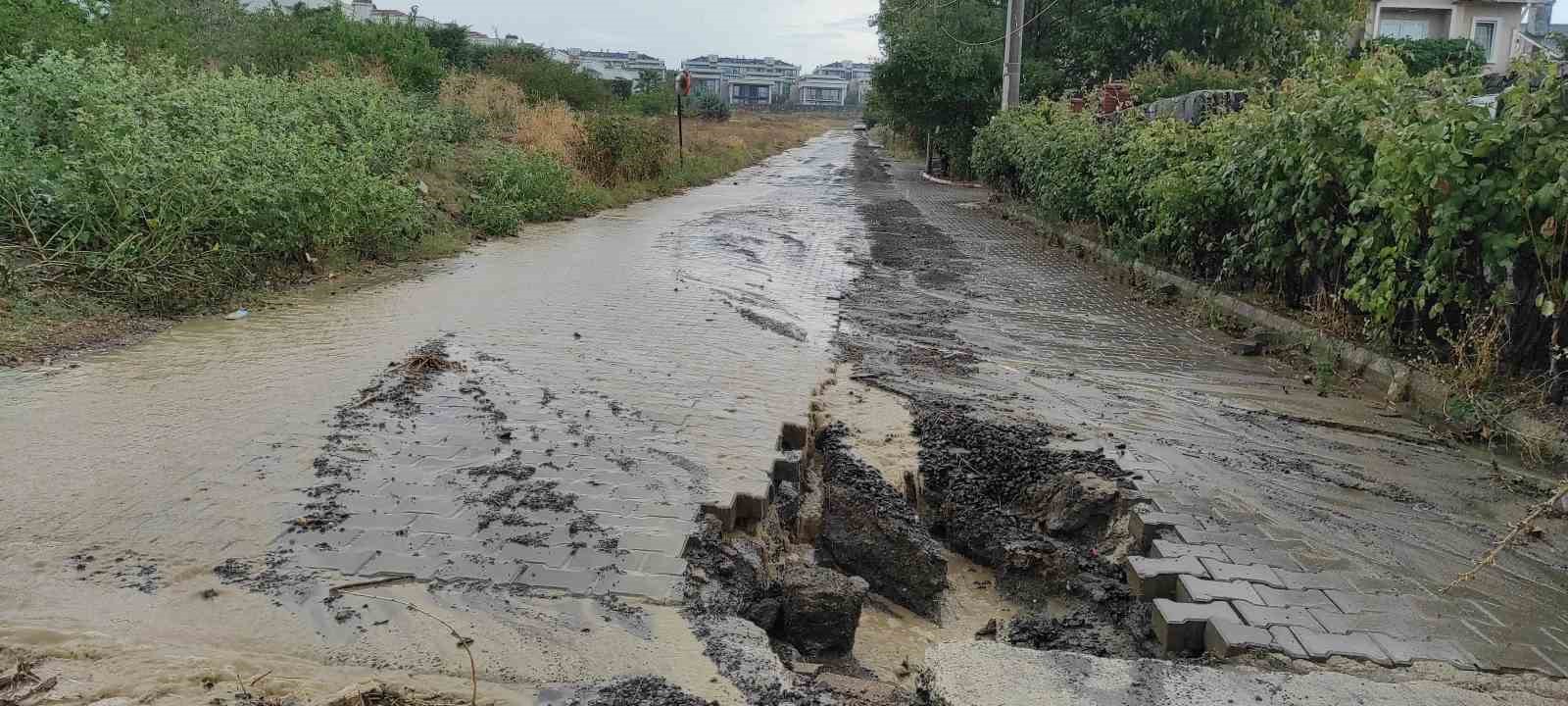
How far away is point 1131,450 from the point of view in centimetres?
558

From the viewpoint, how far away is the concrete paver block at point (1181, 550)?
13.9 feet

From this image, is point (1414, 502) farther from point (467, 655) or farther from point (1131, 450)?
point (467, 655)

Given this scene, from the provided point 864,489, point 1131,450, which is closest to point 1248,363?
point 1131,450

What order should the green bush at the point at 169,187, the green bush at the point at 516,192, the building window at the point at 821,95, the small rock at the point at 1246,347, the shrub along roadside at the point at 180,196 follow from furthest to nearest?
the building window at the point at 821,95 < the green bush at the point at 516,192 < the green bush at the point at 169,187 < the small rock at the point at 1246,347 < the shrub along roadside at the point at 180,196

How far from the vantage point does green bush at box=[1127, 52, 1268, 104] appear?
25.0 metres

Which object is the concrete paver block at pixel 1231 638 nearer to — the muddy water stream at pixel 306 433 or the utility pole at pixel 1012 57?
the muddy water stream at pixel 306 433

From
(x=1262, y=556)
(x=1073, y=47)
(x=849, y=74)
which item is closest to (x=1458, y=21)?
(x=1073, y=47)

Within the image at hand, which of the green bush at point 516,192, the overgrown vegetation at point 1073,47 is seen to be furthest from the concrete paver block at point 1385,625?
the overgrown vegetation at point 1073,47

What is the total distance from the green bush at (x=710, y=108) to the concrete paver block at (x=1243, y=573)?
71.8 meters

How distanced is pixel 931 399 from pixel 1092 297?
5.21 metres

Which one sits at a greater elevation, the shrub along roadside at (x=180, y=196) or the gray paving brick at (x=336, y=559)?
the shrub along roadside at (x=180, y=196)

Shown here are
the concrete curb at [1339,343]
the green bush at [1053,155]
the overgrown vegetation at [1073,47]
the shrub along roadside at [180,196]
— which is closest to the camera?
the concrete curb at [1339,343]

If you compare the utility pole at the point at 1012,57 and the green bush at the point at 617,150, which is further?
the utility pole at the point at 1012,57

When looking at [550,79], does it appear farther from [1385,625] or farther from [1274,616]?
[1385,625]
